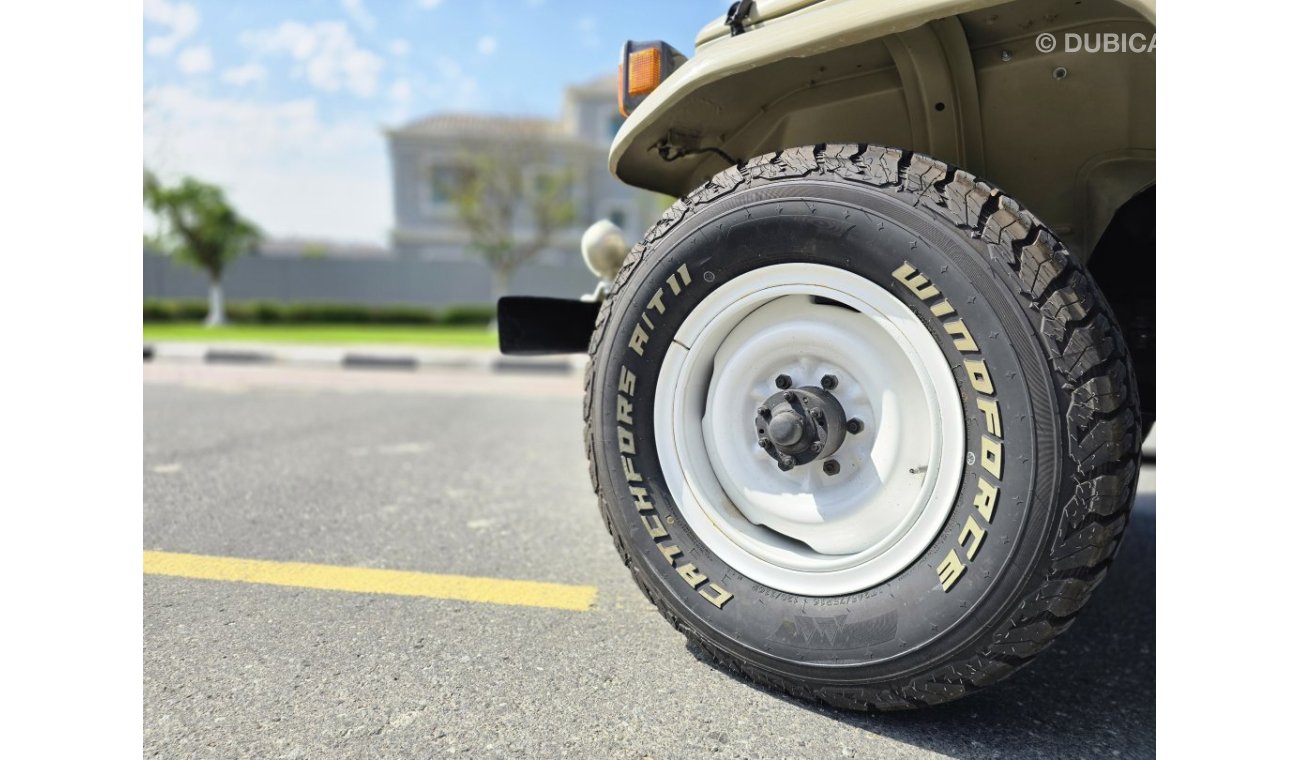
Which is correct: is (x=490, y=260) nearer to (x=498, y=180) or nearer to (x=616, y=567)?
(x=498, y=180)

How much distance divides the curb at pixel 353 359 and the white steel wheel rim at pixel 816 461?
8.21 meters

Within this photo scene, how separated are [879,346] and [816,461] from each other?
0.76 feet

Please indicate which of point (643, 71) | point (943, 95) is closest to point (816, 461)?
point (943, 95)

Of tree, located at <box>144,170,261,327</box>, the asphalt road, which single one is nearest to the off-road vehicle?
the asphalt road

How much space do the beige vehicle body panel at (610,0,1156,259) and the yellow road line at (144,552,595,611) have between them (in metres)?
1.04

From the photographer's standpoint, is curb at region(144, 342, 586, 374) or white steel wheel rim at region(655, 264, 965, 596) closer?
white steel wheel rim at region(655, 264, 965, 596)

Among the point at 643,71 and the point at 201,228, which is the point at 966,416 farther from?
the point at 201,228

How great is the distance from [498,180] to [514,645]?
26922 mm

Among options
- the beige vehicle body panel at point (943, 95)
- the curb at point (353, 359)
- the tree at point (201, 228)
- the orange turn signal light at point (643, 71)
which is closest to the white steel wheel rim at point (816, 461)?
the beige vehicle body panel at point (943, 95)

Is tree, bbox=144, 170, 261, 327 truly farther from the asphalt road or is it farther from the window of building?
the asphalt road

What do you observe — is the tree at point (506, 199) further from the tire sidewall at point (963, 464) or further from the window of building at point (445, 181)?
the tire sidewall at point (963, 464)

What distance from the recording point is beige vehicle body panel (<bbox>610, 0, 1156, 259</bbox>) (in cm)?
134

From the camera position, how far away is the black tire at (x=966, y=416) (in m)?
1.15

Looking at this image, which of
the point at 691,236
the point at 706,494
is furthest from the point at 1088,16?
the point at 706,494
